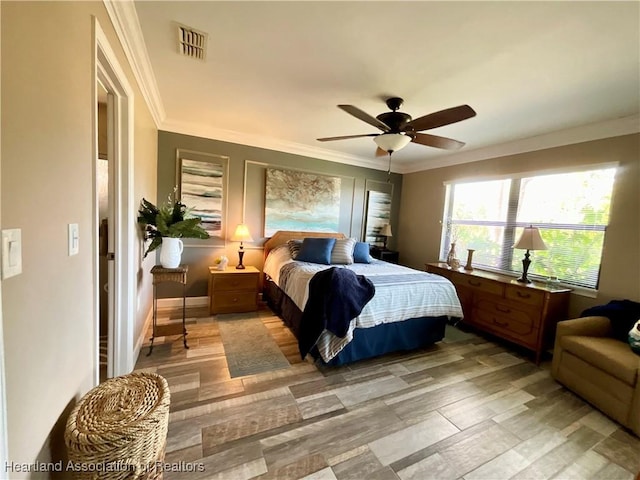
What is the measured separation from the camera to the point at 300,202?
420 centimetres

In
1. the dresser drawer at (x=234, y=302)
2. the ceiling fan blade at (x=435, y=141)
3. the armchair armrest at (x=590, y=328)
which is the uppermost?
the ceiling fan blade at (x=435, y=141)

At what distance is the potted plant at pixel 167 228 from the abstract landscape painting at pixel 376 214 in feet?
10.3

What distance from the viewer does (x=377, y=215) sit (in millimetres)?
4938

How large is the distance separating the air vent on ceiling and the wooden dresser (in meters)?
3.54

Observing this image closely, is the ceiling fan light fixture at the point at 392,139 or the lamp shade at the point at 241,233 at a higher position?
the ceiling fan light fixture at the point at 392,139

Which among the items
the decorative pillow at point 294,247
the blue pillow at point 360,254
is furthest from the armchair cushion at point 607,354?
the decorative pillow at point 294,247

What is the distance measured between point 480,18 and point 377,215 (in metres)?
3.59

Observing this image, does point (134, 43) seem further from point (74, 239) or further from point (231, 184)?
Result: point (231, 184)

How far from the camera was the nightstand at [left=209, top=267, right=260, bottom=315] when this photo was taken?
132 inches

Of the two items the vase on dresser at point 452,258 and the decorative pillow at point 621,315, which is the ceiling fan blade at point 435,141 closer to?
the vase on dresser at point 452,258

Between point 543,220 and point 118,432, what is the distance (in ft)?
13.6

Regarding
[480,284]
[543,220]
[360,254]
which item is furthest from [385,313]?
[543,220]

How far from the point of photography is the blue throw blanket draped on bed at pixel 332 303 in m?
2.18

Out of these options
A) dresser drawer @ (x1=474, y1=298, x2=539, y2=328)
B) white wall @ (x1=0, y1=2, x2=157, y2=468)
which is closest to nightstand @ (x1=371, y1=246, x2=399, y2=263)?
dresser drawer @ (x1=474, y1=298, x2=539, y2=328)
